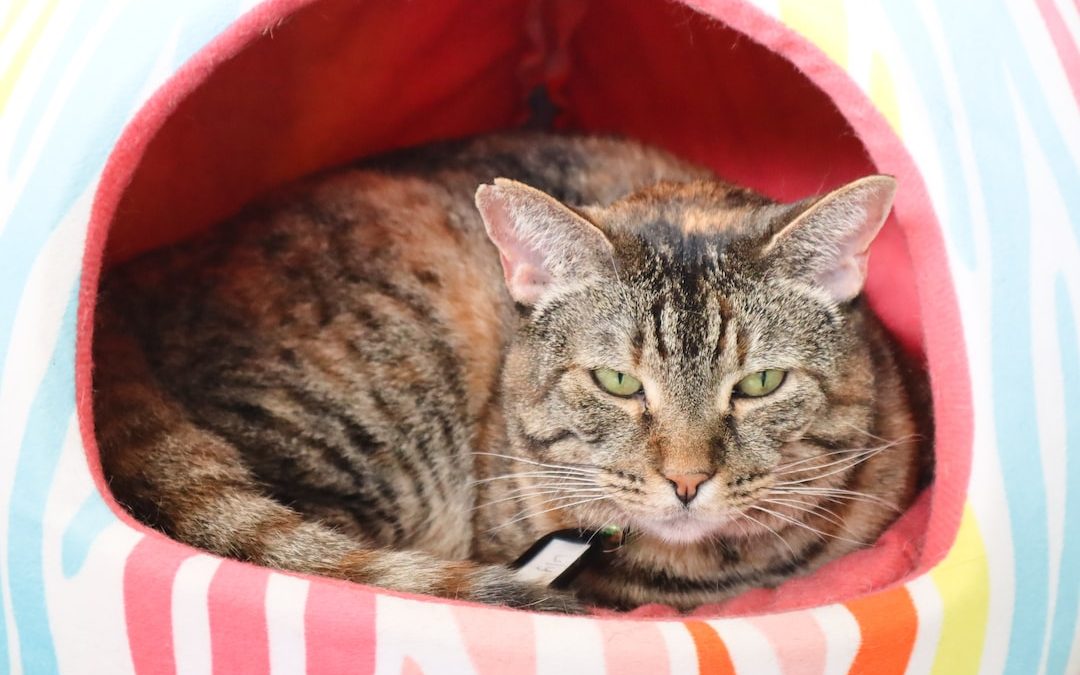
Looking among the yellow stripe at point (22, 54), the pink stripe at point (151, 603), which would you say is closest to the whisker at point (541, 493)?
the pink stripe at point (151, 603)

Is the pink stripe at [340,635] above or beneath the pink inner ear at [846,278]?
beneath

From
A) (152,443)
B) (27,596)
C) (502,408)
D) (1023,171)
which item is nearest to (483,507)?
(502,408)

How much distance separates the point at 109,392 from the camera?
4.50 ft

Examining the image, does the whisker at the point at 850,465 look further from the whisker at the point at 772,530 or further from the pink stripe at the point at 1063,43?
the pink stripe at the point at 1063,43

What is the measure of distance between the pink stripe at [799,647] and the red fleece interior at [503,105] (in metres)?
0.24

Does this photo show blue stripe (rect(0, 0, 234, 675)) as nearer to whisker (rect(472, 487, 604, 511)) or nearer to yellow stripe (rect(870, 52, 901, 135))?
whisker (rect(472, 487, 604, 511))

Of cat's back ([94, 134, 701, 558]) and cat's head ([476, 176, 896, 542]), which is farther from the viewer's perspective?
cat's back ([94, 134, 701, 558])

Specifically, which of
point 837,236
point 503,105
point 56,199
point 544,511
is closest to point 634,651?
point 544,511

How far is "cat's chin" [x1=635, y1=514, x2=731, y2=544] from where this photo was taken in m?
1.29

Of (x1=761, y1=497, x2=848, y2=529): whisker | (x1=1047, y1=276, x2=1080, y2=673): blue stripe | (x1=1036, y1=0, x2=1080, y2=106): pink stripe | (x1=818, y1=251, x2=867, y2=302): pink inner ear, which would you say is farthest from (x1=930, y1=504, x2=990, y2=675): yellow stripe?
(x1=1036, y1=0, x2=1080, y2=106): pink stripe

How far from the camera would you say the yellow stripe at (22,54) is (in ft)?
3.96

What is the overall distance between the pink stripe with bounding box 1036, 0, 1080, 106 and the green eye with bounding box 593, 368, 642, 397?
701mm

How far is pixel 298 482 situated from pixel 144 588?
353 mm

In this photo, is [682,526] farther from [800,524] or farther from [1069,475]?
[1069,475]
